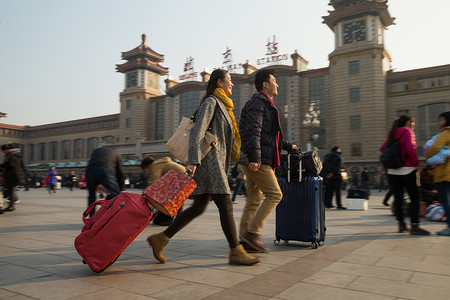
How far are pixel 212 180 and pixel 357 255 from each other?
5.53ft

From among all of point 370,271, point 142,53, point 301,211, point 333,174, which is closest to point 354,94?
point 333,174

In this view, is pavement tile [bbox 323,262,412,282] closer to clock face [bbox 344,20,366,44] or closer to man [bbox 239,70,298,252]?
man [bbox 239,70,298,252]

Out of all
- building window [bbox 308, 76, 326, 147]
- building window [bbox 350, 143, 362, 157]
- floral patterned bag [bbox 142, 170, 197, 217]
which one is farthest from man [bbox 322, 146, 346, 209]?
building window [bbox 308, 76, 326, 147]

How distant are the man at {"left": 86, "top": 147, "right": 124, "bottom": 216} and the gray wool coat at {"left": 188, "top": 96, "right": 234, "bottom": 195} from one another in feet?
9.73

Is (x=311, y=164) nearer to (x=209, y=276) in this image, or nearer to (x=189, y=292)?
(x=209, y=276)

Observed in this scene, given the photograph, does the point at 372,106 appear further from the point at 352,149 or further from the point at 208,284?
the point at 208,284

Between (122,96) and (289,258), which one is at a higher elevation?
(122,96)

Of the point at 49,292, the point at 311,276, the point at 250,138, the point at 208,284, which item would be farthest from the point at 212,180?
the point at 49,292

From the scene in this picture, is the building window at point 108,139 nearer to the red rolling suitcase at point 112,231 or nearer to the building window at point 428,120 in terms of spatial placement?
the building window at point 428,120

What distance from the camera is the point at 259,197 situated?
3.79 meters

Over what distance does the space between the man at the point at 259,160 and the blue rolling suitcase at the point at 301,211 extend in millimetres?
481

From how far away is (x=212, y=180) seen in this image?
3.11 meters

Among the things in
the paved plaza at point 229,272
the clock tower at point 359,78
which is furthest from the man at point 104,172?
the clock tower at point 359,78

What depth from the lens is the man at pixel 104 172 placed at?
5.63 metres
